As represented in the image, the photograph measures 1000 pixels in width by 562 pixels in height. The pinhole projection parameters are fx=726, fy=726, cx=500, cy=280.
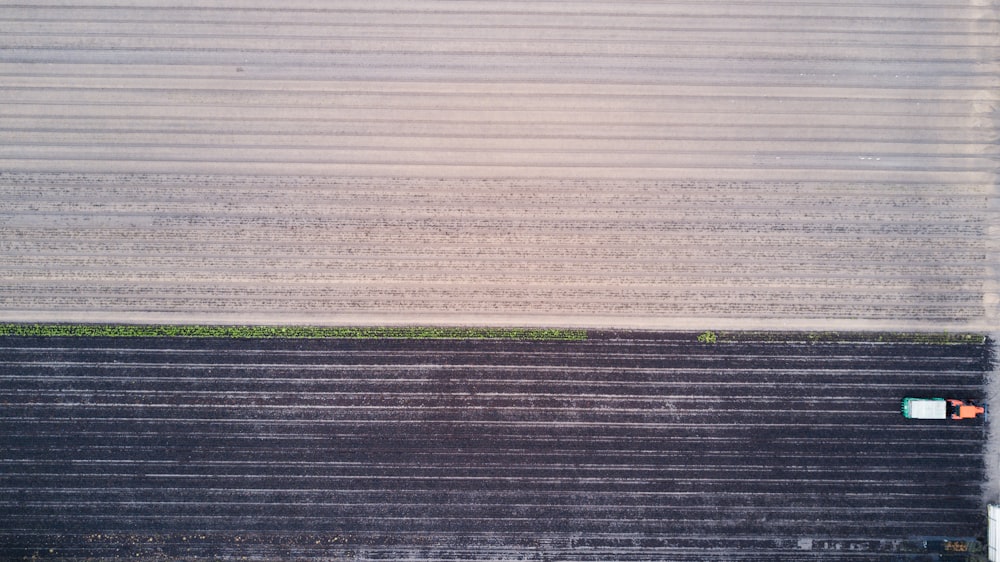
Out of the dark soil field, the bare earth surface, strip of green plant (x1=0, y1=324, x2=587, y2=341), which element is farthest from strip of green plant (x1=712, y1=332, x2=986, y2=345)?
strip of green plant (x1=0, y1=324, x2=587, y2=341)

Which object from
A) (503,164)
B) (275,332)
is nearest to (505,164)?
(503,164)

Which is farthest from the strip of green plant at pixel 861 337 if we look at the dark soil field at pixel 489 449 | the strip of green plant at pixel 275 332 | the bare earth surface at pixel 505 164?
the strip of green plant at pixel 275 332

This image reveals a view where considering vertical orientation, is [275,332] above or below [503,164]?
below

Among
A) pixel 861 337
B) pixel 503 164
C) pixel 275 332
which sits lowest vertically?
pixel 275 332

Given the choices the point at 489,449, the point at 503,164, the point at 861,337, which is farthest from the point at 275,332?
the point at 861,337

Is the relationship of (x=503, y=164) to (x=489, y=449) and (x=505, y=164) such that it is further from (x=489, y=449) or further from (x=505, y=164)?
(x=489, y=449)

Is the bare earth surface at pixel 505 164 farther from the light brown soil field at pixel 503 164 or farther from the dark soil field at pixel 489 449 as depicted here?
the dark soil field at pixel 489 449

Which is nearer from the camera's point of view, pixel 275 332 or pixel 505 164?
pixel 275 332
